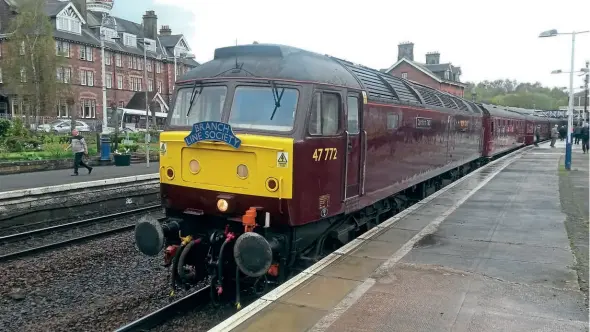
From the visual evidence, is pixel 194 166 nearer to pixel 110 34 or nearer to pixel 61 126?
pixel 61 126

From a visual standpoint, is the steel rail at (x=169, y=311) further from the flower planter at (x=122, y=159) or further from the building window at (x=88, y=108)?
the building window at (x=88, y=108)

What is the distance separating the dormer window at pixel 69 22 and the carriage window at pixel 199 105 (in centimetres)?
4911

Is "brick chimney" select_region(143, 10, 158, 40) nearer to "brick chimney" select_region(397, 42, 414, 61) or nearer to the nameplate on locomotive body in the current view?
"brick chimney" select_region(397, 42, 414, 61)

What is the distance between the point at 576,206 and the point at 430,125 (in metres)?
3.78

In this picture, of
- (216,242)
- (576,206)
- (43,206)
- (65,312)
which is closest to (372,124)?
(216,242)

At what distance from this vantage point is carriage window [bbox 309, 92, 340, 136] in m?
6.26

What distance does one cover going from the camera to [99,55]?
5250cm

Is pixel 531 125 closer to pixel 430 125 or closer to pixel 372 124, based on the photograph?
pixel 430 125

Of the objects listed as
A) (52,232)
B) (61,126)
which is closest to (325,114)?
(52,232)

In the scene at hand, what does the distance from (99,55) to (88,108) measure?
578 centimetres

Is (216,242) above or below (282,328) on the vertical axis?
above

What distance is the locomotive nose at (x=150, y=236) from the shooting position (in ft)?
20.3

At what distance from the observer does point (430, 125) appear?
1157cm

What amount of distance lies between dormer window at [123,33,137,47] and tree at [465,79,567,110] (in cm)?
5868
